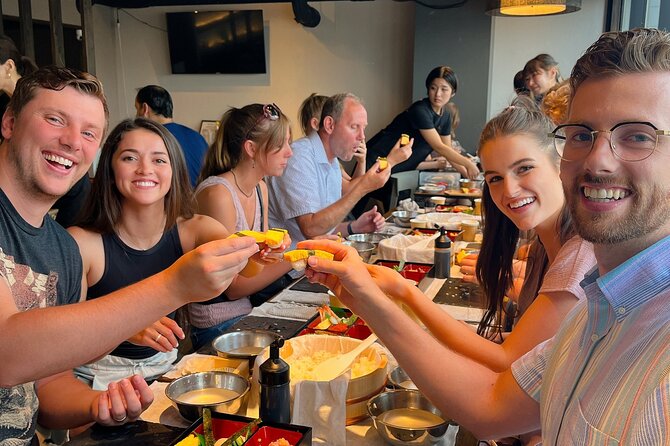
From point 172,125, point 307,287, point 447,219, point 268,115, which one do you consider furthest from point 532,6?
point 172,125

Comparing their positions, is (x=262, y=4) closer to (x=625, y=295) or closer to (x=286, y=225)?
(x=286, y=225)

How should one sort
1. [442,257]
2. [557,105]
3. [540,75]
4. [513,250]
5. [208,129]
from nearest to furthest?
[557,105] < [513,250] < [442,257] < [540,75] < [208,129]

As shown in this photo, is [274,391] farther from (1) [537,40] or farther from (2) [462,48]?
(1) [537,40]

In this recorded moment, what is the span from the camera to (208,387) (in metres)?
1.55

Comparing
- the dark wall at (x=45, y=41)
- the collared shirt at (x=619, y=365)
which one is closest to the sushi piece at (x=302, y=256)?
the collared shirt at (x=619, y=365)

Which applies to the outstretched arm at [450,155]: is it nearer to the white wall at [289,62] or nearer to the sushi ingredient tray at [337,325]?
the white wall at [289,62]

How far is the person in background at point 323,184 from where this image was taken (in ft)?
11.2

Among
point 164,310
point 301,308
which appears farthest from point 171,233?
point 164,310

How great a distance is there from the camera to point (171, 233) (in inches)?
90.0

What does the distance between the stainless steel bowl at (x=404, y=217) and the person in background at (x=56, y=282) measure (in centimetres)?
231

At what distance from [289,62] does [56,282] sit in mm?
6988

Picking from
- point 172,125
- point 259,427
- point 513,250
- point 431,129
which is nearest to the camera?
point 259,427

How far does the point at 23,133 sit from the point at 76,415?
0.77 meters

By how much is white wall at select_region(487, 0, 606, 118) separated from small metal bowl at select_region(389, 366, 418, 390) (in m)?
6.08
